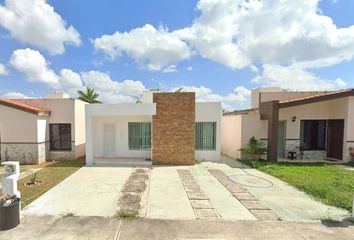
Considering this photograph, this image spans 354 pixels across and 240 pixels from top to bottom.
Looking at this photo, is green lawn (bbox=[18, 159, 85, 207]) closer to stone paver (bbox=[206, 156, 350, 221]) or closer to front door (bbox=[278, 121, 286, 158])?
stone paver (bbox=[206, 156, 350, 221])

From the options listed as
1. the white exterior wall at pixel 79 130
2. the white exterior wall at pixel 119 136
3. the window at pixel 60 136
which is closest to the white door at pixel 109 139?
the white exterior wall at pixel 119 136

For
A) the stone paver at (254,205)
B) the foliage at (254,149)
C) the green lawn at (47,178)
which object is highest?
the foliage at (254,149)

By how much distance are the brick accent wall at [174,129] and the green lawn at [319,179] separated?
4.06 meters

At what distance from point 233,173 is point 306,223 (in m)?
5.66

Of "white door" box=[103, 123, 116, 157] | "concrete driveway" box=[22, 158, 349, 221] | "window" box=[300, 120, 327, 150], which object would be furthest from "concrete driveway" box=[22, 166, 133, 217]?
"window" box=[300, 120, 327, 150]

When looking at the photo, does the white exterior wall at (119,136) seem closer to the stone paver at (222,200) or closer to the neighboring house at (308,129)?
the stone paver at (222,200)

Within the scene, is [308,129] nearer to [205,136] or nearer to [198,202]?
[205,136]

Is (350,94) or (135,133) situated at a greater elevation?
(350,94)

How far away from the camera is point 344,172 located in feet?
38.0

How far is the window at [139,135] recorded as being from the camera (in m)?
15.3

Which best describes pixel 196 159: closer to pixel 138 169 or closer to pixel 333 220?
pixel 138 169

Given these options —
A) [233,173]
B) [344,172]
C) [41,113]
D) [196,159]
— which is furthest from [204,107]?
[41,113]

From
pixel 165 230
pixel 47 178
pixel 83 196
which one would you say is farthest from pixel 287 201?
pixel 47 178

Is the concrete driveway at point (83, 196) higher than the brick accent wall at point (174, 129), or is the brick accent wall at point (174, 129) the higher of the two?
the brick accent wall at point (174, 129)
